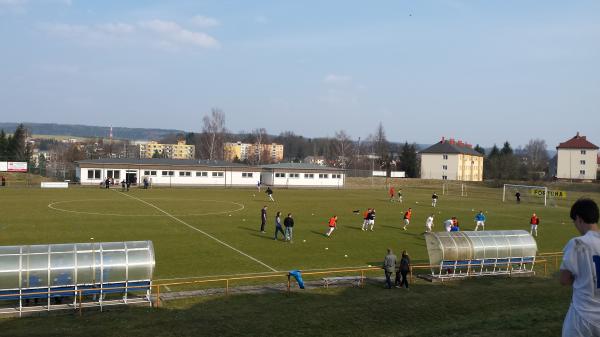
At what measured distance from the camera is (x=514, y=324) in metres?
13.3

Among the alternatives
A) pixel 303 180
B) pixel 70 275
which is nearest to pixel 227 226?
pixel 70 275

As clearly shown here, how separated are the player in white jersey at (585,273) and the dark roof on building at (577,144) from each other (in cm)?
12177

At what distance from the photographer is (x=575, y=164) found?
112312mm

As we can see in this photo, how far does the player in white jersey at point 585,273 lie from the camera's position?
435cm

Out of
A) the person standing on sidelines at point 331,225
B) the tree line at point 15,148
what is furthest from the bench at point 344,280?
the tree line at point 15,148

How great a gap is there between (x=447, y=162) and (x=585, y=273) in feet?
379

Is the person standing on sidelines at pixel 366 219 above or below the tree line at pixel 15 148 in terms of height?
below

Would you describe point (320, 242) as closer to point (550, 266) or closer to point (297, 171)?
point (550, 266)

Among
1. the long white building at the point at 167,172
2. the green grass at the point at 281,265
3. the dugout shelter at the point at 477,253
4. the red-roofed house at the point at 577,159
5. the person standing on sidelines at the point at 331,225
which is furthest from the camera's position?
the red-roofed house at the point at 577,159

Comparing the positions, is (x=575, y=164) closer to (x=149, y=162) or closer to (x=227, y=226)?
(x=149, y=162)

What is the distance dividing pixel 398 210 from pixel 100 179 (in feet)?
134

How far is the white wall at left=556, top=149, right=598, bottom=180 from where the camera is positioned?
110 m

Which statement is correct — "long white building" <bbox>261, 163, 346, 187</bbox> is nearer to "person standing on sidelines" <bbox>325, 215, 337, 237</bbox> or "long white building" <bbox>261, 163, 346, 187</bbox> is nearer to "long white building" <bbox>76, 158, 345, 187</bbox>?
"long white building" <bbox>76, 158, 345, 187</bbox>

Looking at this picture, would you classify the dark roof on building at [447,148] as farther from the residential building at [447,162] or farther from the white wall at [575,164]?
the white wall at [575,164]
